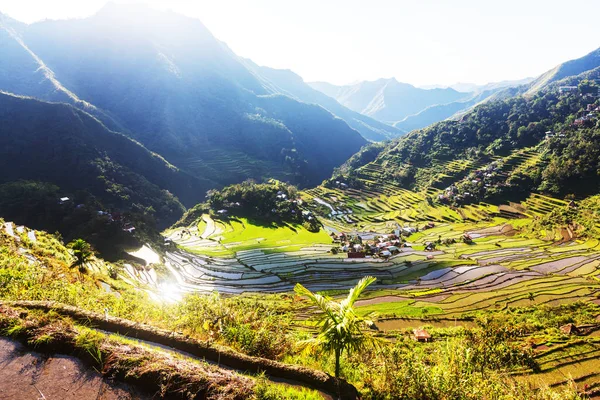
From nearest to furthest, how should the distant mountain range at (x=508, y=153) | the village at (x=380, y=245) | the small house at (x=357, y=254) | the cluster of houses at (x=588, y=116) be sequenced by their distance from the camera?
the small house at (x=357, y=254) < the village at (x=380, y=245) < the distant mountain range at (x=508, y=153) < the cluster of houses at (x=588, y=116)

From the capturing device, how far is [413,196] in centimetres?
11431

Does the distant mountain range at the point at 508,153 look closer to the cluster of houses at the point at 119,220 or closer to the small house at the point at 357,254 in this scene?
the small house at the point at 357,254

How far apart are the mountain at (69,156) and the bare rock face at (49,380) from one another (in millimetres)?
94798

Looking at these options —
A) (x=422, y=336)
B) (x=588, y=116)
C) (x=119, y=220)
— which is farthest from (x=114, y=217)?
(x=588, y=116)

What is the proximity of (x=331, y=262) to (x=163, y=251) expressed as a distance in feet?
120

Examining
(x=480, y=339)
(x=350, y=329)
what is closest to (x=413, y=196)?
(x=480, y=339)

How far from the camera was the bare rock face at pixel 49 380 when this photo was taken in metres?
5.43

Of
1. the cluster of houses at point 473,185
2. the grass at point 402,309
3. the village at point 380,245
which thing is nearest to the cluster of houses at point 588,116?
the cluster of houses at point 473,185

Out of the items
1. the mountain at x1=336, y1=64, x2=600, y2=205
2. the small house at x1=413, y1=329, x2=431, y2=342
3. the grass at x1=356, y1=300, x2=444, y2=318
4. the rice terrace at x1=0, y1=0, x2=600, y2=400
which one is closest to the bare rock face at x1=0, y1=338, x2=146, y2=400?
the rice terrace at x1=0, y1=0, x2=600, y2=400

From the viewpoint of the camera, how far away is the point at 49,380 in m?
5.71

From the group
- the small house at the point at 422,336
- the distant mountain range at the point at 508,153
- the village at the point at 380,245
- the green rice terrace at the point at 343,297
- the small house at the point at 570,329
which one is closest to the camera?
the green rice terrace at the point at 343,297

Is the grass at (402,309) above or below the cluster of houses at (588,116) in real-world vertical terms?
below

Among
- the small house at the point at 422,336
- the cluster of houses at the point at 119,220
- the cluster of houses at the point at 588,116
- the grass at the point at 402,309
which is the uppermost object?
the cluster of houses at the point at 588,116

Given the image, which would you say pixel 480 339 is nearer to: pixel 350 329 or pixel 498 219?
pixel 350 329
